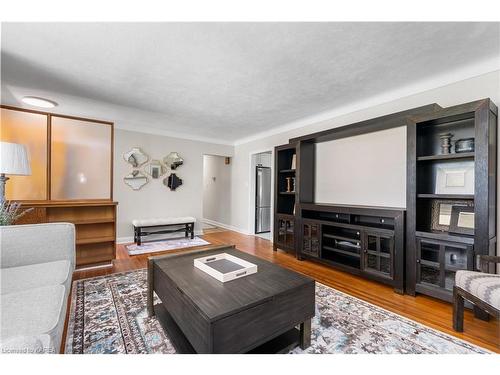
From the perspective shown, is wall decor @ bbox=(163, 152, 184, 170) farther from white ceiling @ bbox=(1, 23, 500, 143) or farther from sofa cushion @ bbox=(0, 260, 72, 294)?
sofa cushion @ bbox=(0, 260, 72, 294)

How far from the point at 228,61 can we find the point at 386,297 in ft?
9.45

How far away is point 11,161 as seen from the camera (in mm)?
2221

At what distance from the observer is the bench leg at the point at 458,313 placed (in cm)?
179

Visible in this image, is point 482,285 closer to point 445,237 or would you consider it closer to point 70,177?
point 445,237

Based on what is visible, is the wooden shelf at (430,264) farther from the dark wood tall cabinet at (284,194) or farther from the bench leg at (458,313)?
the dark wood tall cabinet at (284,194)

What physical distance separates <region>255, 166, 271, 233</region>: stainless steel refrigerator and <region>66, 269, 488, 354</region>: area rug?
135 inches

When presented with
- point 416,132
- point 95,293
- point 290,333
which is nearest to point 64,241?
point 95,293

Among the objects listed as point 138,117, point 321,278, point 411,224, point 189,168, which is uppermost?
point 138,117

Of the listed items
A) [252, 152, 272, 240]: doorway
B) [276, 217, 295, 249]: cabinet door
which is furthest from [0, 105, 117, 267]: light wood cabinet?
[252, 152, 272, 240]: doorway

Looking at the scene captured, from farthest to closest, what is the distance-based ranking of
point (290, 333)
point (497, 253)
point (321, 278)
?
point (321, 278) < point (497, 253) < point (290, 333)

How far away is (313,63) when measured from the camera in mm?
2346

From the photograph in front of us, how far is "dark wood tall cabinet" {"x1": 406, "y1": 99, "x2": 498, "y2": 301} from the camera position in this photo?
2023mm

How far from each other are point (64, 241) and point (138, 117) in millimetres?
2782

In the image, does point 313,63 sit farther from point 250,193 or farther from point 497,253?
point 250,193
